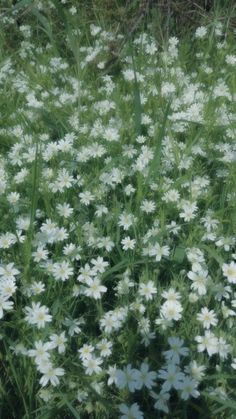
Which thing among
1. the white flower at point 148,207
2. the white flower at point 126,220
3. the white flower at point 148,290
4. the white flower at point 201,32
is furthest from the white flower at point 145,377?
the white flower at point 201,32

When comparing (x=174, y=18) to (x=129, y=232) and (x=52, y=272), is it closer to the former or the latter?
(x=129, y=232)

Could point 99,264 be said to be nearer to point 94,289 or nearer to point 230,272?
point 94,289

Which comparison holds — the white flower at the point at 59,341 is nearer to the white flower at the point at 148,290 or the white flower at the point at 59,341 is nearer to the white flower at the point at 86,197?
the white flower at the point at 148,290

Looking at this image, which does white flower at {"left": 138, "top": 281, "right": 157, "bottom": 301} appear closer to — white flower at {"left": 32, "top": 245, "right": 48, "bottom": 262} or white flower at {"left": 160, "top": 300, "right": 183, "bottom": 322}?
white flower at {"left": 160, "top": 300, "right": 183, "bottom": 322}

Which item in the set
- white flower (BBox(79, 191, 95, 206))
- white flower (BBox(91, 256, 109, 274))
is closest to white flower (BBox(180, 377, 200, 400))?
white flower (BBox(91, 256, 109, 274))

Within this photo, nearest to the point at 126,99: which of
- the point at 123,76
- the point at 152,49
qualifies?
the point at 123,76

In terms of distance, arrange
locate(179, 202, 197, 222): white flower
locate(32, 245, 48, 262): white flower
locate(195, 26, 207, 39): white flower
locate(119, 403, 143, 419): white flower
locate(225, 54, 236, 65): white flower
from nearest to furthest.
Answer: locate(119, 403, 143, 419): white flower < locate(32, 245, 48, 262): white flower < locate(179, 202, 197, 222): white flower < locate(225, 54, 236, 65): white flower < locate(195, 26, 207, 39): white flower

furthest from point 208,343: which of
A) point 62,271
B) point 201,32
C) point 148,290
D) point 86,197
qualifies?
point 201,32

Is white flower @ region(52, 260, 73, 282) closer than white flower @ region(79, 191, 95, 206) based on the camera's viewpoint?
Yes
